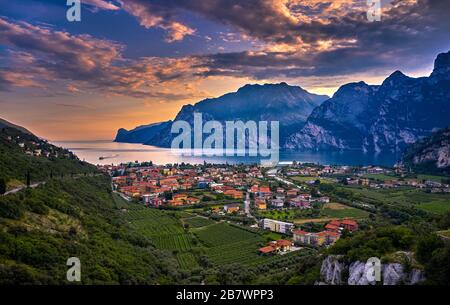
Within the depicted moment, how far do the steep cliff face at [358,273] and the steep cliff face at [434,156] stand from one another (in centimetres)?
4028

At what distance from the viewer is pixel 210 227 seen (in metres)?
22.3

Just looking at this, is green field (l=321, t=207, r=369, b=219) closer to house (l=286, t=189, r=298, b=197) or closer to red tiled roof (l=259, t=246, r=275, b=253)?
house (l=286, t=189, r=298, b=197)

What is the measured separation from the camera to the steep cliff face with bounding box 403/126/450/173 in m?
45.2

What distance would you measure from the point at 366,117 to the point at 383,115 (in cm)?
1215

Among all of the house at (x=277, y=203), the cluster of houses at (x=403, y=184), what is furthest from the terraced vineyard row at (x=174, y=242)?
the cluster of houses at (x=403, y=184)

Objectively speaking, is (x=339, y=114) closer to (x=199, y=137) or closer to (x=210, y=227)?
(x=199, y=137)

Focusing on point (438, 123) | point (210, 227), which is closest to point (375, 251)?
point (210, 227)

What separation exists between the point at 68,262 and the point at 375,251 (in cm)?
810

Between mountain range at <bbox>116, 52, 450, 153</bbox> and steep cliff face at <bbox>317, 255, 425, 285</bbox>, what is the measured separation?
96.1 meters

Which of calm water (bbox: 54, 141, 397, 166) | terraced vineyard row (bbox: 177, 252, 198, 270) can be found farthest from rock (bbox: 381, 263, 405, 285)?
calm water (bbox: 54, 141, 397, 166)

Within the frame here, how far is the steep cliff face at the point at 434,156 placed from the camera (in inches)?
1781

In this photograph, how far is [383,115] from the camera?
367 feet

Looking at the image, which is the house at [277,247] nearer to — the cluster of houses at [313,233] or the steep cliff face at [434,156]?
the cluster of houses at [313,233]

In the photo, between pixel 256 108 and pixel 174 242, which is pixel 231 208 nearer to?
pixel 174 242
